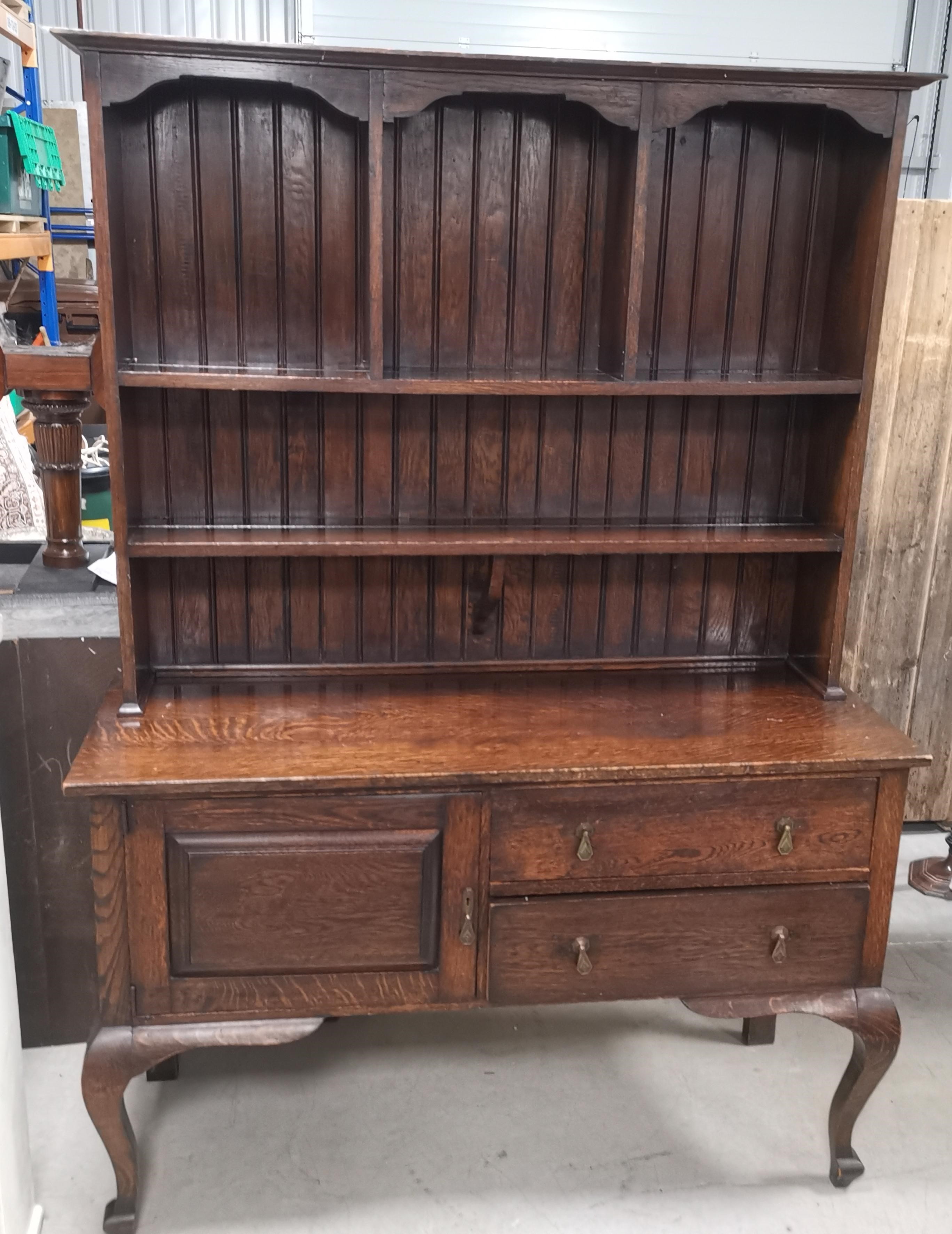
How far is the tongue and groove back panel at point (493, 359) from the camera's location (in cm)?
192

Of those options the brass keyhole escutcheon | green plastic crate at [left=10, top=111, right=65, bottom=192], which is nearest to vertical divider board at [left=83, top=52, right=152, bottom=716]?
the brass keyhole escutcheon

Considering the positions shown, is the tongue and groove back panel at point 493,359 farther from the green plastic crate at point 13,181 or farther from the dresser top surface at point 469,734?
the green plastic crate at point 13,181

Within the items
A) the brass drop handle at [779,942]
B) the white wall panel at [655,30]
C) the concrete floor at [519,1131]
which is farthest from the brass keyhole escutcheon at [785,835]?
the white wall panel at [655,30]

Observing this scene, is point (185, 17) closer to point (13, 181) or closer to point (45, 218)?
point (45, 218)

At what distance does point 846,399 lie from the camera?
2.00m

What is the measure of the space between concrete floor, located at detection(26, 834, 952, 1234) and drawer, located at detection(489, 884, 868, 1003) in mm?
411

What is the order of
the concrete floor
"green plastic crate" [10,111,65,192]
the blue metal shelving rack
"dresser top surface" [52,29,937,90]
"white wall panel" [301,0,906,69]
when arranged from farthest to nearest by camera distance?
"white wall panel" [301,0,906,69] → the blue metal shelving rack → "green plastic crate" [10,111,65,192] → the concrete floor → "dresser top surface" [52,29,937,90]

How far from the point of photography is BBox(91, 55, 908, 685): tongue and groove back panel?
192 cm

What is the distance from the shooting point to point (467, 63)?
1.71 metres

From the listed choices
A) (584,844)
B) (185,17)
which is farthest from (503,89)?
(185,17)

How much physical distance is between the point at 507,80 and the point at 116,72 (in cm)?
60

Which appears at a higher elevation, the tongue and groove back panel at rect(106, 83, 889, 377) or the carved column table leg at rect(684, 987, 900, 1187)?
the tongue and groove back panel at rect(106, 83, 889, 377)

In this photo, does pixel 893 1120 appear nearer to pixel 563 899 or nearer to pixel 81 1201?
pixel 563 899

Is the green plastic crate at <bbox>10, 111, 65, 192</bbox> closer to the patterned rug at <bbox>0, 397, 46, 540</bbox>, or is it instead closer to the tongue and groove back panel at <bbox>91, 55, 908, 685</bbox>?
the patterned rug at <bbox>0, 397, 46, 540</bbox>
